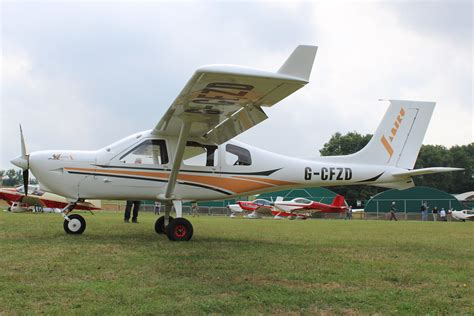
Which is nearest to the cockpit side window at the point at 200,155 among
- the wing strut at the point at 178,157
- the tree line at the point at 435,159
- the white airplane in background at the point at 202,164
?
the white airplane in background at the point at 202,164

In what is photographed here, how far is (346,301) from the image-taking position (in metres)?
4.39

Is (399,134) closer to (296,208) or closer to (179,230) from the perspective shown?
(179,230)

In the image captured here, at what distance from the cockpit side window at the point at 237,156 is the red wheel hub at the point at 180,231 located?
1.96 meters

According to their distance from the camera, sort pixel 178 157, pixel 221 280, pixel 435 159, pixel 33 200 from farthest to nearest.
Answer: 1. pixel 435 159
2. pixel 33 200
3. pixel 178 157
4. pixel 221 280

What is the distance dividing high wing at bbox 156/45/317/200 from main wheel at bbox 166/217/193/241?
524 millimetres

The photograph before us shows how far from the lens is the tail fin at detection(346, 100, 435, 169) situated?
35.9 ft

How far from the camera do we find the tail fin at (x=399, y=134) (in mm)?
10945

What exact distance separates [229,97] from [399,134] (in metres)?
5.64

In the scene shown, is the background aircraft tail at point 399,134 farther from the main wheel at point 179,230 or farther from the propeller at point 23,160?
the propeller at point 23,160

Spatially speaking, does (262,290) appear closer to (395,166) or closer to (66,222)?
(66,222)

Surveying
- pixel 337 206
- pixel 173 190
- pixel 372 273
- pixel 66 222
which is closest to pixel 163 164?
pixel 173 190

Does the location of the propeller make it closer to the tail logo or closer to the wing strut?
the wing strut

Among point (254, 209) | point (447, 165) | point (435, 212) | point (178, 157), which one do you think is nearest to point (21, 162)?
point (178, 157)

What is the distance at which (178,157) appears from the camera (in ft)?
29.2
